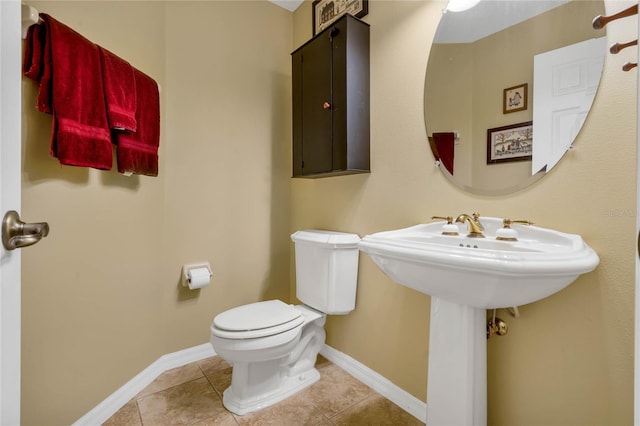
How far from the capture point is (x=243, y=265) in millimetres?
2068

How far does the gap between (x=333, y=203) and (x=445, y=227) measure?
2.74ft

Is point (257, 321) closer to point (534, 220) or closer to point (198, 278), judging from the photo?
point (198, 278)

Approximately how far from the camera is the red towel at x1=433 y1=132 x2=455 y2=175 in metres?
1.29

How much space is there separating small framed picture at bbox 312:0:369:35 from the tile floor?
2066mm

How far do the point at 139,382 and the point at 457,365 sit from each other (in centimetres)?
158

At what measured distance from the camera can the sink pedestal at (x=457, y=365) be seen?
3.25ft

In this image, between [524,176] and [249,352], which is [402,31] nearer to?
[524,176]

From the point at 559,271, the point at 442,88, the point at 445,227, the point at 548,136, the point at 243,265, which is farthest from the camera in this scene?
the point at 243,265

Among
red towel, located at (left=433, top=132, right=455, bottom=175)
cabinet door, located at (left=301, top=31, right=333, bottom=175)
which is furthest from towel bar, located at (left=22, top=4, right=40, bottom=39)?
red towel, located at (left=433, top=132, right=455, bottom=175)

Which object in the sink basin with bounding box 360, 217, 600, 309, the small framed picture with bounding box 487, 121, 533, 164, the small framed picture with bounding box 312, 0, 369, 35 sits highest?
the small framed picture with bounding box 312, 0, 369, 35

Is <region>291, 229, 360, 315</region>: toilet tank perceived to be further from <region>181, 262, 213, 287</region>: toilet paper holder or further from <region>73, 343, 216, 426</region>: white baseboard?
<region>73, 343, 216, 426</region>: white baseboard

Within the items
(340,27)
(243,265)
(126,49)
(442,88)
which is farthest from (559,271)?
(126,49)

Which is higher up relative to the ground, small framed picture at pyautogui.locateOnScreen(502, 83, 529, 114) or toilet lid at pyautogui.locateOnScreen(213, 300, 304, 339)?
small framed picture at pyautogui.locateOnScreen(502, 83, 529, 114)

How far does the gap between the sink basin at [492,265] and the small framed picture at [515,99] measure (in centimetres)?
44
